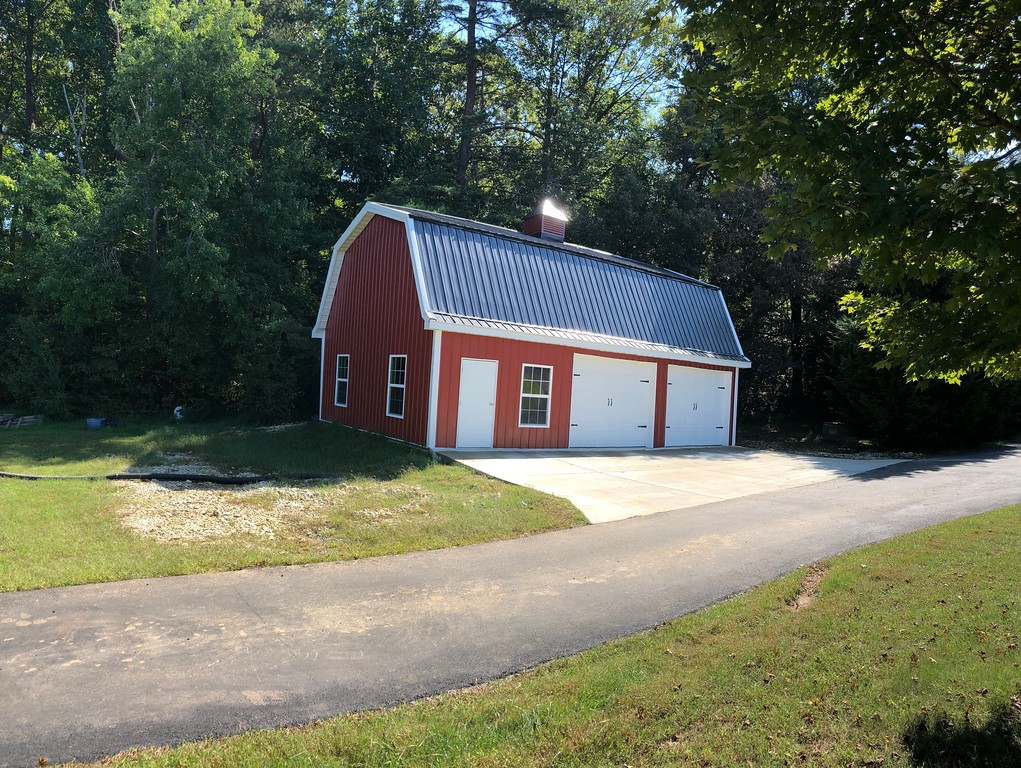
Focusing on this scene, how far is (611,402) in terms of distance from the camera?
16750 mm

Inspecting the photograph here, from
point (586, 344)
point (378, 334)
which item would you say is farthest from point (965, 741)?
point (378, 334)

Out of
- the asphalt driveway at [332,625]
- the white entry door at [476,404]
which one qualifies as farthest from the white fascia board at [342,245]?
the asphalt driveway at [332,625]

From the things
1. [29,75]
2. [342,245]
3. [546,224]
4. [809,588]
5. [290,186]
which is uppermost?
[29,75]

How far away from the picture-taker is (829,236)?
Answer: 12.9 feet

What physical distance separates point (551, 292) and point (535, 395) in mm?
2542

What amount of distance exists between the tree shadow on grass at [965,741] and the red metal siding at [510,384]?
35.6ft

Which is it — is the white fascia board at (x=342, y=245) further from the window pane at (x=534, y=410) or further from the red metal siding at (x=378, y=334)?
the window pane at (x=534, y=410)

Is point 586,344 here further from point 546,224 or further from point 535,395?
point 546,224

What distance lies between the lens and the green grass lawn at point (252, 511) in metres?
6.50

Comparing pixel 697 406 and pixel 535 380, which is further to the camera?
pixel 697 406

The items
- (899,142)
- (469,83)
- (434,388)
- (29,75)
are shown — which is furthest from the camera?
(469,83)

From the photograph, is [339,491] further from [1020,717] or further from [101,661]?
[1020,717]

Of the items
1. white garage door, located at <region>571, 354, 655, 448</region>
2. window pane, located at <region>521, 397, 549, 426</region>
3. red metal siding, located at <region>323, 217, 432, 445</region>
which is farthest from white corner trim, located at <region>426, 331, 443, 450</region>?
white garage door, located at <region>571, 354, 655, 448</region>

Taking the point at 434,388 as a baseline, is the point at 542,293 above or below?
above
